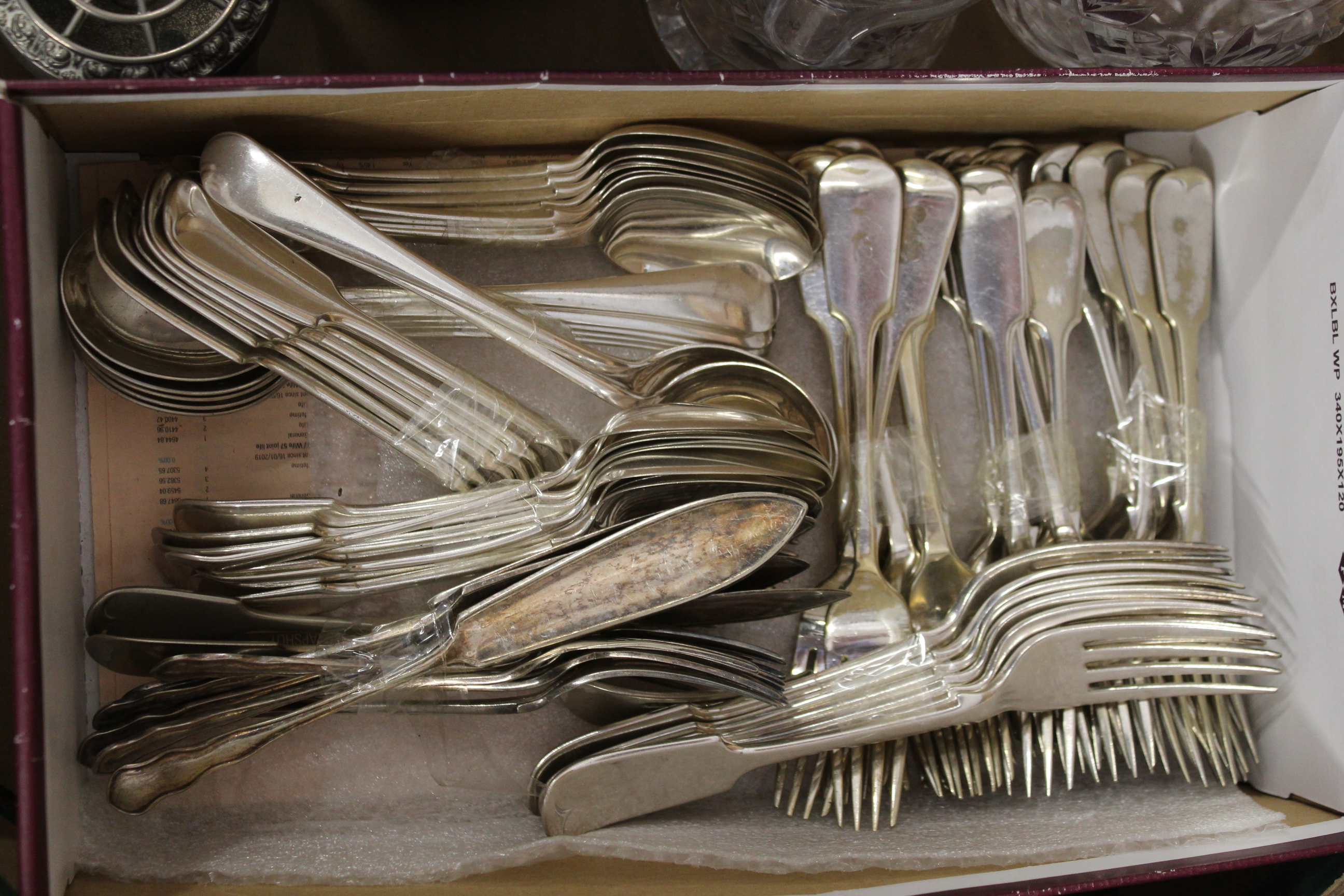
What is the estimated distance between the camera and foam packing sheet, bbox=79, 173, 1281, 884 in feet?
2.19

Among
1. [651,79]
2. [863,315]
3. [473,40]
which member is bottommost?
[863,315]

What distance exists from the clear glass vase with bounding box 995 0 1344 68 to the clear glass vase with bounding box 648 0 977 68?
90 millimetres

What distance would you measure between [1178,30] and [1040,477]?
391mm

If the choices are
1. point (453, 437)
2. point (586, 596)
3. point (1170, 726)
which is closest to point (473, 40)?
point (453, 437)

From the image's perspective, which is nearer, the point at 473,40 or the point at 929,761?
the point at 929,761

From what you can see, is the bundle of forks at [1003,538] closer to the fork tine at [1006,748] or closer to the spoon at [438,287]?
the fork tine at [1006,748]

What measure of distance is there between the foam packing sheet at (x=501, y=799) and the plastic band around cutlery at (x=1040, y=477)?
3 cm

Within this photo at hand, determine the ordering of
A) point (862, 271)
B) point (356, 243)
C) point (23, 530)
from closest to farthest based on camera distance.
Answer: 1. point (23, 530)
2. point (356, 243)
3. point (862, 271)

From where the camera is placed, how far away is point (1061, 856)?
0.67 meters

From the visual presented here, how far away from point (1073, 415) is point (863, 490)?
24 cm

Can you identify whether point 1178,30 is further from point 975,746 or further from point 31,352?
point 31,352

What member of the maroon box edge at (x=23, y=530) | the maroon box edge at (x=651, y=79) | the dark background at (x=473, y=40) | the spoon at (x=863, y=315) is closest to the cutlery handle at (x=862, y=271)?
the spoon at (x=863, y=315)

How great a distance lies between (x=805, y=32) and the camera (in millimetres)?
727

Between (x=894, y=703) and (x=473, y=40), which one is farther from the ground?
(x=473, y=40)
